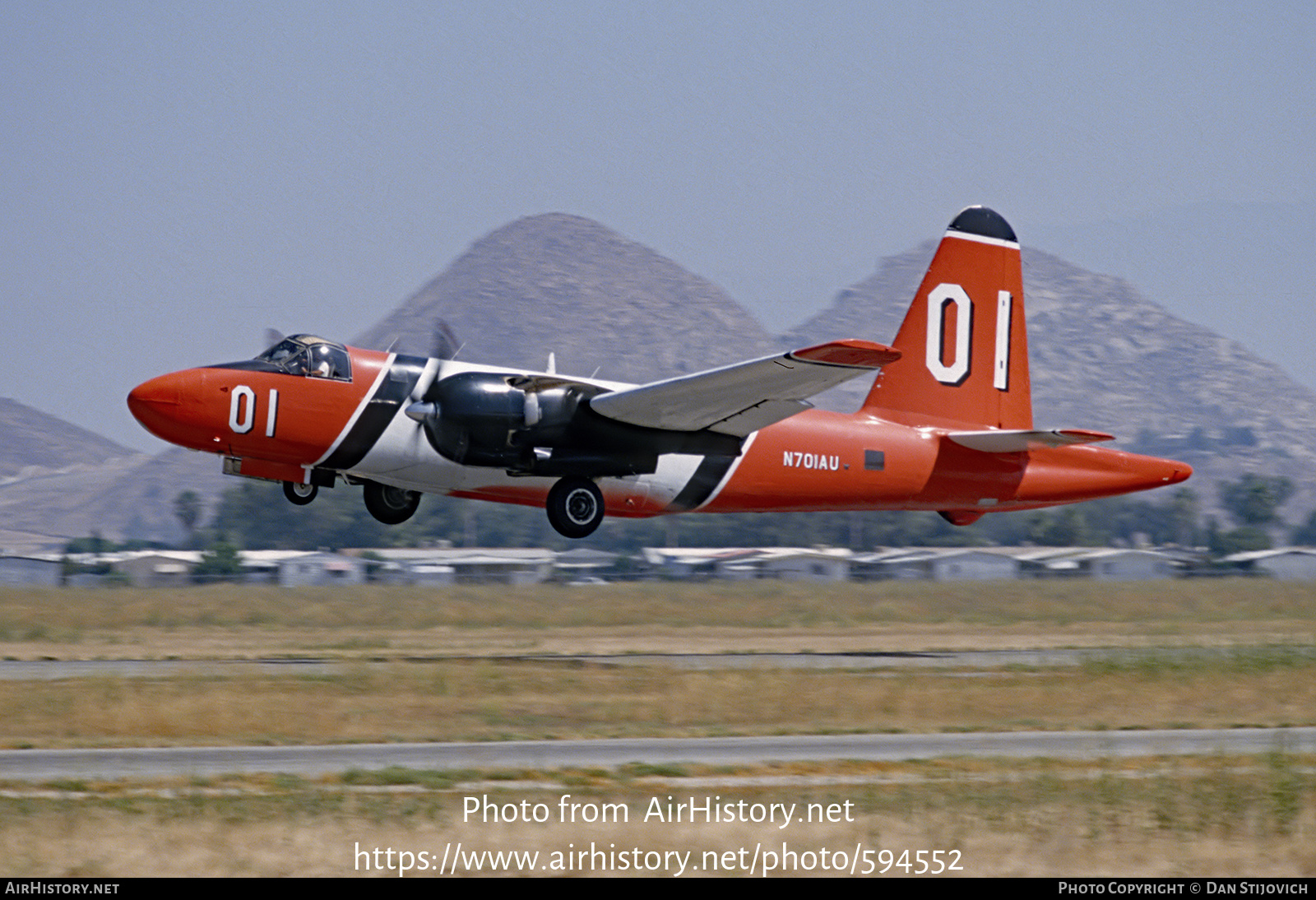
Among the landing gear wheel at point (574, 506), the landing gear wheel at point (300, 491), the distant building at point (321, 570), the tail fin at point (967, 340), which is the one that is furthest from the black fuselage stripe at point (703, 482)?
the distant building at point (321, 570)

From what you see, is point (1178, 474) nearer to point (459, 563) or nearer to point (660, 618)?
point (660, 618)

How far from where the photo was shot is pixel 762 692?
20.6 meters

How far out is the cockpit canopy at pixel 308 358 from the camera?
20641 millimetres

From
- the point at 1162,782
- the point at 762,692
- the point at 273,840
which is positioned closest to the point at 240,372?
the point at 762,692

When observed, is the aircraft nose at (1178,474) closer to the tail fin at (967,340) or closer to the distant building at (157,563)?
the tail fin at (967,340)

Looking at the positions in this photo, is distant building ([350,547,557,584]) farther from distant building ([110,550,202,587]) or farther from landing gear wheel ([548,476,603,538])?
landing gear wheel ([548,476,603,538])

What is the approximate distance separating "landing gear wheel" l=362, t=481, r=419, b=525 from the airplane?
0.10ft

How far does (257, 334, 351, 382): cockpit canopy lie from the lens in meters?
20.6

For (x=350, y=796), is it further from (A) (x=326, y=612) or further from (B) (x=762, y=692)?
(A) (x=326, y=612)

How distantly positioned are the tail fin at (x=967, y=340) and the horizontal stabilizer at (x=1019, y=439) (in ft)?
2.55

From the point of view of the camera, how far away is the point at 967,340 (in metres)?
26.0

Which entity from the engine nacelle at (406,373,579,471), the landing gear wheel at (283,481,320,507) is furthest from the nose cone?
the engine nacelle at (406,373,579,471)

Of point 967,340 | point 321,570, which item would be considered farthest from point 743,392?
point 321,570

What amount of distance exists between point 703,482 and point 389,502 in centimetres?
517
